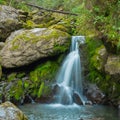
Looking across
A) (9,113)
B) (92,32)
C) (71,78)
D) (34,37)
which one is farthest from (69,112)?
(9,113)

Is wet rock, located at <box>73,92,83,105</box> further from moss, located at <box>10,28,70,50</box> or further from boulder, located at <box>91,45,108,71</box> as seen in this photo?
moss, located at <box>10,28,70,50</box>

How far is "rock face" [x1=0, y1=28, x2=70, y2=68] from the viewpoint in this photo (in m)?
13.5

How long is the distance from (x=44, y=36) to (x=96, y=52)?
89.9 inches

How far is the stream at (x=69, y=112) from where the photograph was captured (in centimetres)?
982

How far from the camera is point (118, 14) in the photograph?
8.58 meters

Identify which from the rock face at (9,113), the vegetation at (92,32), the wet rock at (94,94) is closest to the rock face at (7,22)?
the vegetation at (92,32)

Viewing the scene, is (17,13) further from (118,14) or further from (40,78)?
(118,14)

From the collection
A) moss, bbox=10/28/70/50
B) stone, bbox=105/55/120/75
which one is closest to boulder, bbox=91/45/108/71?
stone, bbox=105/55/120/75

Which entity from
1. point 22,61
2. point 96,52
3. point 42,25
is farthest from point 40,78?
point 42,25

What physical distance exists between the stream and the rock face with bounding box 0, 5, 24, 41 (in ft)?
13.9

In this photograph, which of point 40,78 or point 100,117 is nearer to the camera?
point 100,117

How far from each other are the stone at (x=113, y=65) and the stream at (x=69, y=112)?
130 centimetres

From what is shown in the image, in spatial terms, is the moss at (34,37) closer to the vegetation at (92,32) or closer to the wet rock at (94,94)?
the vegetation at (92,32)

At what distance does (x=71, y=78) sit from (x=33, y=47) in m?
2.01
